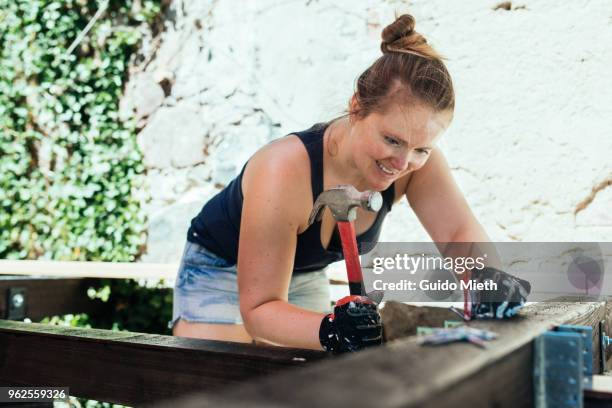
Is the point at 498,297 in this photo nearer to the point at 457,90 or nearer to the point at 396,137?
the point at 396,137

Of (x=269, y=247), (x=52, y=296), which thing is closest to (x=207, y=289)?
(x=269, y=247)

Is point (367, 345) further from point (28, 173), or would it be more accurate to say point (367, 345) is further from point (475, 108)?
point (28, 173)

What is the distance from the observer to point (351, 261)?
136 centimetres

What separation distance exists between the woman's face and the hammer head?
0.15 metres

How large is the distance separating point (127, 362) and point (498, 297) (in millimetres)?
710

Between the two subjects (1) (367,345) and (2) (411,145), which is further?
(2) (411,145)

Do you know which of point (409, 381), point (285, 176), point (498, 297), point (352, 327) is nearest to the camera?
point (409, 381)

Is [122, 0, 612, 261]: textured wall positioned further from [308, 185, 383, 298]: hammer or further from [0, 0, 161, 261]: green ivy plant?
[308, 185, 383, 298]: hammer

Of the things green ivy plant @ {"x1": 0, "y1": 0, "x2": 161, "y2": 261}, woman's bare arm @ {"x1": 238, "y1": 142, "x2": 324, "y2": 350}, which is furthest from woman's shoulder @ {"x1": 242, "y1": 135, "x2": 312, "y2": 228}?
green ivy plant @ {"x1": 0, "y1": 0, "x2": 161, "y2": 261}

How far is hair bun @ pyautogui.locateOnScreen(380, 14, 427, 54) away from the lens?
1580 millimetres

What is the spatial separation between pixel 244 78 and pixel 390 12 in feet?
3.14

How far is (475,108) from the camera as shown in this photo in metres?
3.10

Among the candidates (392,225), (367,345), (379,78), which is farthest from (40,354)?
(392,225)

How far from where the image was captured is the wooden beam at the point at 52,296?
2.43 m
